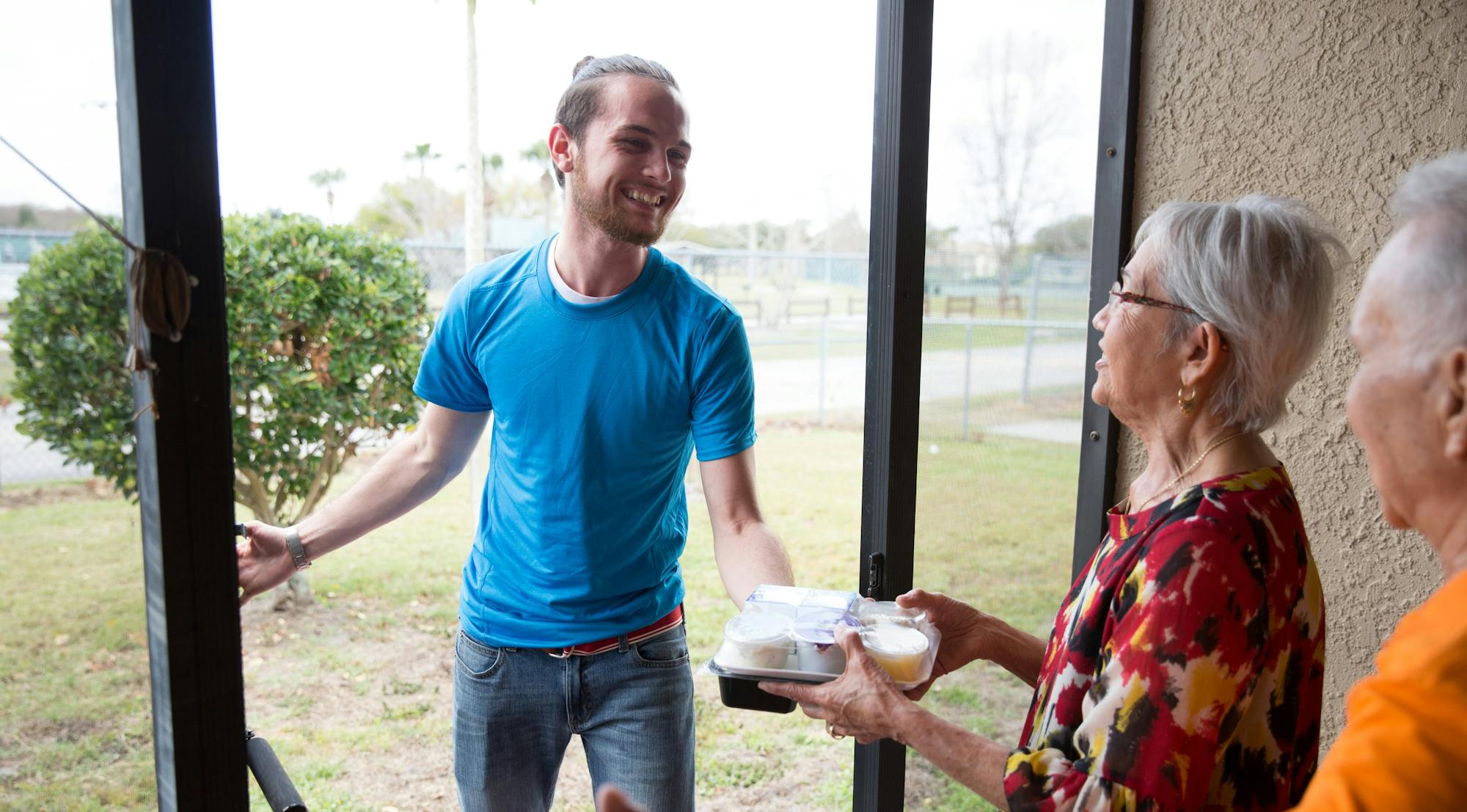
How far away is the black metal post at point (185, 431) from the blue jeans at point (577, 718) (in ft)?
2.50

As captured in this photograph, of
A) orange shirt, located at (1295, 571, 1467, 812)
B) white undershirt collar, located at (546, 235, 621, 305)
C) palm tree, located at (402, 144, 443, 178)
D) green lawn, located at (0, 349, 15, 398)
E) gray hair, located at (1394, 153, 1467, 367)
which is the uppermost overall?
palm tree, located at (402, 144, 443, 178)

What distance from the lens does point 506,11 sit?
7625 millimetres

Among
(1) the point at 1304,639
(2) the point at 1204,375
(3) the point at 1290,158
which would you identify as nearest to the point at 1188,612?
(1) the point at 1304,639

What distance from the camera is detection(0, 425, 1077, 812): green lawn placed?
0.99 m

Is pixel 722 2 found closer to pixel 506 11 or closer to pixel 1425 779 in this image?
pixel 506 11

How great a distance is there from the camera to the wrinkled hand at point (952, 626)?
1638 mm

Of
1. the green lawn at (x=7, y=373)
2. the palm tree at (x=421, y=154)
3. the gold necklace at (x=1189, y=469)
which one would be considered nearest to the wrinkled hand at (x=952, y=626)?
the gold necklace at (x=1189, y=469)

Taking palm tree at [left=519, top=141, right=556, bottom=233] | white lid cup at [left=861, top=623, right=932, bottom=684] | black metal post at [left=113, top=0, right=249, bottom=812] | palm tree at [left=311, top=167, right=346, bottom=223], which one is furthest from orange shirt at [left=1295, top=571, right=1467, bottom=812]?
palm tree at [left=519, top=141, right=556, bottom=233]

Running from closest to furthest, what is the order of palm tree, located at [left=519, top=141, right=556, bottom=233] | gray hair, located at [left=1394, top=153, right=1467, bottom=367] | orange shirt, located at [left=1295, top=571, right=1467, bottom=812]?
orange shirt, located at [left=1295, top=571, right=1467, bottom=812] < gray hair, located at [left=1394, top=153, right=1467, bottom=367] < palm tree, located at [left=519, top=141, right=556, bottom=233]

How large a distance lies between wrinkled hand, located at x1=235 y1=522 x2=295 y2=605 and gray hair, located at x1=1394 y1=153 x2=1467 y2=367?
59.0 inches

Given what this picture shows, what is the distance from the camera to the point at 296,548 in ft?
5.28

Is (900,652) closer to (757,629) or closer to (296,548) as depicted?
(757,629)

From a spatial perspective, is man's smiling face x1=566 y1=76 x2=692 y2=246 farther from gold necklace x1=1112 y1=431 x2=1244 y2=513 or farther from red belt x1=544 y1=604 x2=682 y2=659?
gold necklace x1=1112 y1=431 x2=1244 y2=513

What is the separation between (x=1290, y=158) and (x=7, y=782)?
7.77 ft
